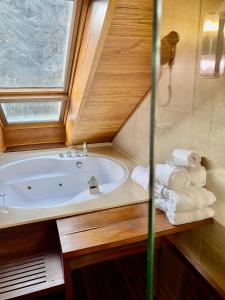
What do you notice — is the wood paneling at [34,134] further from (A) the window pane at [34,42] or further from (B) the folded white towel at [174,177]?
(B) the folded white towel at [174,177]

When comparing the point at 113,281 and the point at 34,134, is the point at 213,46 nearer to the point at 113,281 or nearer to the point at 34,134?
the point at 113,281

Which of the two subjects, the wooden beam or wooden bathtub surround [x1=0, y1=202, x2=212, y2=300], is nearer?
wooden bathtub surround [x1=0, y1=202, x2=212, y2=300]

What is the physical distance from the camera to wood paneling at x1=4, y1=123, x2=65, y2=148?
120 inches

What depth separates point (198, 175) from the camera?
1.53 meters

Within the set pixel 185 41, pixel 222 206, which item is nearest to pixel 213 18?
pixel 185 41

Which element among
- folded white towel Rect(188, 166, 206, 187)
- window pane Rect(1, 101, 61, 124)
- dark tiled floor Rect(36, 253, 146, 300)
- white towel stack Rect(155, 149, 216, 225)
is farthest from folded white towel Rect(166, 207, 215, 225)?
window pane Rect(1, 101, 61, 124)

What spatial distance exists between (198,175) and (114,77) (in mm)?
1060

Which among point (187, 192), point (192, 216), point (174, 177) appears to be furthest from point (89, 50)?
point (192, 216)

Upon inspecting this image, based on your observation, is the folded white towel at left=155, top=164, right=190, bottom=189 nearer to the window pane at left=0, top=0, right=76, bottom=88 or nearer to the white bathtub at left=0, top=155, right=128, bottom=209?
the white bathtub at left=0, top=155, right=128, bottom=209

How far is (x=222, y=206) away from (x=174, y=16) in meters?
1.16

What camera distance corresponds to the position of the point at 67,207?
1743mm

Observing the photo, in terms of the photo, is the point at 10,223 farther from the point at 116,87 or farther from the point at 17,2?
the point at 17,2

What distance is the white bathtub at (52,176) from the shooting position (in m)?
2.58

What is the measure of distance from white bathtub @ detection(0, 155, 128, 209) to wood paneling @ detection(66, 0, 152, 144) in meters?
0.39
